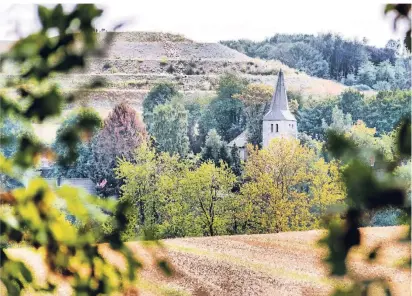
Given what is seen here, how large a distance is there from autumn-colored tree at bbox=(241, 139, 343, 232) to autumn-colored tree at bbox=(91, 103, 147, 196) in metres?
0.86

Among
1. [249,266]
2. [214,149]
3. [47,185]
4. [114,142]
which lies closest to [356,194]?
[47,185]

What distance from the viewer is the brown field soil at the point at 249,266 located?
4.29m

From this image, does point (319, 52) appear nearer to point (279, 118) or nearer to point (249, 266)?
point (279, 118)

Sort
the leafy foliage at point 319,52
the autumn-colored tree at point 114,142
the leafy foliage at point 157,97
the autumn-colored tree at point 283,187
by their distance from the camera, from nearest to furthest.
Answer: the autumn-colored tree at point 114,142 < the leafy foliage at point 157,97 < the leafy foliage at point 319,52 < the autumn-colored tree at point 283,187

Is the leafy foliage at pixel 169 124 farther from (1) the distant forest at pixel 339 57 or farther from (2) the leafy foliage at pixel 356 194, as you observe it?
(2) the leafy foliage at pixel 356 194

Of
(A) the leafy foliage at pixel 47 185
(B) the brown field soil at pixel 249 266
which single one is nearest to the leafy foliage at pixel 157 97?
(B) the brown field soil at pixel 249 266

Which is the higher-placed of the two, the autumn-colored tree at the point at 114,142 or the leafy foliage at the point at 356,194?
the leafy foliage at the point at 356,194

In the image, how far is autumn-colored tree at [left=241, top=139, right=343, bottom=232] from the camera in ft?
17.0

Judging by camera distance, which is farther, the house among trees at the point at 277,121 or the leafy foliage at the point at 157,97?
the house among trees at the point at 277,121

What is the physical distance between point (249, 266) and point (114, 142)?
4.17 feet

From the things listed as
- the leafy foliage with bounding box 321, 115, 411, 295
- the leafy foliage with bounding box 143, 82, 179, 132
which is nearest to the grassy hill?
the leafy foliage with bounding box 143, 82, 179, 132

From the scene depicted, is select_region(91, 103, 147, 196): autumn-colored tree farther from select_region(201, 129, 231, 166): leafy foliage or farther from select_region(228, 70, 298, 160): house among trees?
select_region(228, 70, 298, 160): house among trees

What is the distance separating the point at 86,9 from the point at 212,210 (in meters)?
4.81

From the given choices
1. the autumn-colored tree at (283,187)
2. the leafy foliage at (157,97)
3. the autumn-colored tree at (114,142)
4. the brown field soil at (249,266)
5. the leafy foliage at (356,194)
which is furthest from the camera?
the autumn-colored tree at (283,187)
